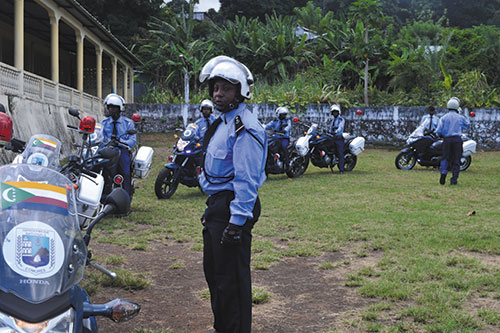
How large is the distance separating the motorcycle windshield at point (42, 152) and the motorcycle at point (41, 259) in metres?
2.04

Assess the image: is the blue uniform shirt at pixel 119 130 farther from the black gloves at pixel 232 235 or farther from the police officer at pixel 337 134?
the police officer at pixel 337 134

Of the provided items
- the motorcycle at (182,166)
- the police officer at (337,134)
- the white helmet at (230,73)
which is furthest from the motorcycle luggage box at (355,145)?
the white helmet at (230,73)

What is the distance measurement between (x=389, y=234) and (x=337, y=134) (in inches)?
304

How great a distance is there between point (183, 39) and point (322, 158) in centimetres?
2122

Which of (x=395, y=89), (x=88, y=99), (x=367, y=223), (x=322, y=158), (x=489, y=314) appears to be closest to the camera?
(x=489, y=314)

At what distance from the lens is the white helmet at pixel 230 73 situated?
339 cm

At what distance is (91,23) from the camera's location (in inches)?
795

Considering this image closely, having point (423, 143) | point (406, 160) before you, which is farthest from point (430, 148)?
point (406, 160)

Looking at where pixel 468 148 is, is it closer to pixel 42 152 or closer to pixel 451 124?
pixel 451 124

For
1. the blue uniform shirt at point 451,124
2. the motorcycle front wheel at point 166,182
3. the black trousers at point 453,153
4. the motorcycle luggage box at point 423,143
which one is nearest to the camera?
the motorcycle front wheel at point 166,182

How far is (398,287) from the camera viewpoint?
4.73 m

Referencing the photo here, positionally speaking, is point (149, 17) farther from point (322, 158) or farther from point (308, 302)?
point (308, 302)

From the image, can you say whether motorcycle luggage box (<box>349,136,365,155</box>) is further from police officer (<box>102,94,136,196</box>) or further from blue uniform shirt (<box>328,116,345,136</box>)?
police officer (<box>102,94,136,196</box>)

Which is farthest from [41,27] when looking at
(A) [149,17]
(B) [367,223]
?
(B) [367,223]
